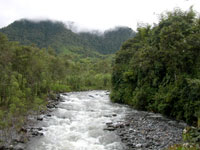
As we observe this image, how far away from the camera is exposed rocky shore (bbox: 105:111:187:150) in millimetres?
14539

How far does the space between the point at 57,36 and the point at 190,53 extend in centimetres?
17590

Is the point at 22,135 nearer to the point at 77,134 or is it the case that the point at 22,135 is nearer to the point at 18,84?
the point at 77,134

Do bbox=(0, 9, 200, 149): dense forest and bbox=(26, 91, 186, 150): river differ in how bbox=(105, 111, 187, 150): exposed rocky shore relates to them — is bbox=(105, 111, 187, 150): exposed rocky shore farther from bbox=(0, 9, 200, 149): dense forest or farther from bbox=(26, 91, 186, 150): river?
bbox=(0, 9, 200, 149): dense forest

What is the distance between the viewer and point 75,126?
2027 cm

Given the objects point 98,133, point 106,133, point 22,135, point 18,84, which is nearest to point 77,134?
point 98,133

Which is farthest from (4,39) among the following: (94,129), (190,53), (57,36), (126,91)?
(57,36)

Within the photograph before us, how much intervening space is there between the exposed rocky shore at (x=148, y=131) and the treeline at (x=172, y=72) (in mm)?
1674

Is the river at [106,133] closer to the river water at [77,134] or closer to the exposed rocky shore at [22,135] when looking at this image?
the river water at [77,134]

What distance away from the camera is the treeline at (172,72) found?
1880 cm

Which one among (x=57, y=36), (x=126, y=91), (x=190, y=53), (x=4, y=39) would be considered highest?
(x=57, y=36)

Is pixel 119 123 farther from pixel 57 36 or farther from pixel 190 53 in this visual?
pixel 57 36

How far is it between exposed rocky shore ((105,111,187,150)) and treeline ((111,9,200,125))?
1.67 metres

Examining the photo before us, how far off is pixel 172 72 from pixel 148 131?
9266mm

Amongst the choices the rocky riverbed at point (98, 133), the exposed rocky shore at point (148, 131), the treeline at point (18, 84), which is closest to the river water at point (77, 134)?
the rocky riverbed at point (98, 133)
